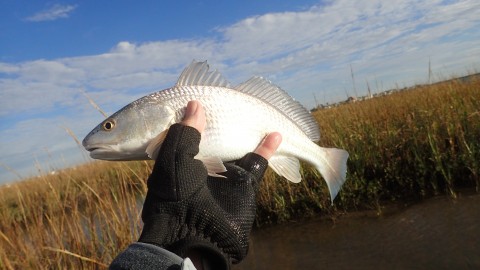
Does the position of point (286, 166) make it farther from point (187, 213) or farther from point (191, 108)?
point (187, 213)

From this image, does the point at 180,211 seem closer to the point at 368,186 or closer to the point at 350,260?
the point at 350,260

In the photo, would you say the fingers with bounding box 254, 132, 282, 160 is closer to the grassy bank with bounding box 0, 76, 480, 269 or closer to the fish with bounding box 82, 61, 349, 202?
the fish with bounding box 82, 61, 349, 202

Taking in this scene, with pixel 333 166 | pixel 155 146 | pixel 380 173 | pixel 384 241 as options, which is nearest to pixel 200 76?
pixel 155 146

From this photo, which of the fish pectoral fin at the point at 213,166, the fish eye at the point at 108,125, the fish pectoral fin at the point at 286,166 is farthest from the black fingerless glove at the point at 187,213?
the fish pectoral fin at the point at 286,166

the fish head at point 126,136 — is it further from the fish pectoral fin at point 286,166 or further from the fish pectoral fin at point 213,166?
the fish pectoral fin at point 286,166

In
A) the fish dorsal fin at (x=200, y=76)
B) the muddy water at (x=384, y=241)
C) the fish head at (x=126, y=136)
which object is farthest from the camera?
the muddy water at (x=384, y=241)

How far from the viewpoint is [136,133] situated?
2.57 meters

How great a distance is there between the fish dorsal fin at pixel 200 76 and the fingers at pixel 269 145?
0.54 m

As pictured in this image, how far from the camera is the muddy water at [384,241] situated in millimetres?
4820

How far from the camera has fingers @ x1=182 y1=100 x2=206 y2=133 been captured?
238 cm

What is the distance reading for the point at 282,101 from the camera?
3.17 m

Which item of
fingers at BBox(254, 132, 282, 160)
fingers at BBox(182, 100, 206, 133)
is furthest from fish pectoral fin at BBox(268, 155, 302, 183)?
fingers at BBox(182, 100, 206, 133)

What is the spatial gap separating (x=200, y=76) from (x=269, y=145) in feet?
2.49

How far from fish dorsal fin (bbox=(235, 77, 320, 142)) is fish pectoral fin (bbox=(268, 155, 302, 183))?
0.33 m
